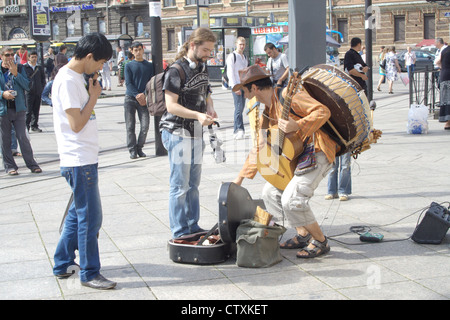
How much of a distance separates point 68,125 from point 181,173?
1.22 meters

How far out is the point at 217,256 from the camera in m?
4.86

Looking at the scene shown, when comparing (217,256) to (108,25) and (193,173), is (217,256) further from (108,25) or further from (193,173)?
(108,25)

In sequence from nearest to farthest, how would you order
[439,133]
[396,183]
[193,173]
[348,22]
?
1. [193,173]
2. [396,183]
3. [439,133]
4. [348,22]

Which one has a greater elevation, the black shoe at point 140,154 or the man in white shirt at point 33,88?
the man in white shirt at point 33,88

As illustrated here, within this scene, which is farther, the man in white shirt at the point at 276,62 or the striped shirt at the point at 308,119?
the man in white shirt at the point at 276,62

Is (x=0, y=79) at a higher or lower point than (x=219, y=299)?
higher

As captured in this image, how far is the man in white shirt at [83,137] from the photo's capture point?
412cm

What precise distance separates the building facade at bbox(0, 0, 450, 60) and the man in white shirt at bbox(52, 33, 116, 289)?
26.9 m

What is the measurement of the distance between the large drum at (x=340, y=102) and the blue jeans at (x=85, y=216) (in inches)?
69.6

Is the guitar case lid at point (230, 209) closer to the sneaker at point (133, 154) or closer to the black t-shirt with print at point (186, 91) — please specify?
the black t-shirt with print at point (186, 91)

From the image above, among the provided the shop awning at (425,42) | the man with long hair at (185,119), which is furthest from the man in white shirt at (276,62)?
the shop awning at (425,42)

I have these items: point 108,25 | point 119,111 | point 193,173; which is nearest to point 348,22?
point 108,25

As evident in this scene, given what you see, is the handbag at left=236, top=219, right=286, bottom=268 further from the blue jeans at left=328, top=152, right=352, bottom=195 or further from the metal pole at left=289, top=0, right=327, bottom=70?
the blue jeans at left=328, top=152, right=352, bottom=195

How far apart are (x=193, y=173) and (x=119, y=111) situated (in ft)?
44.5
